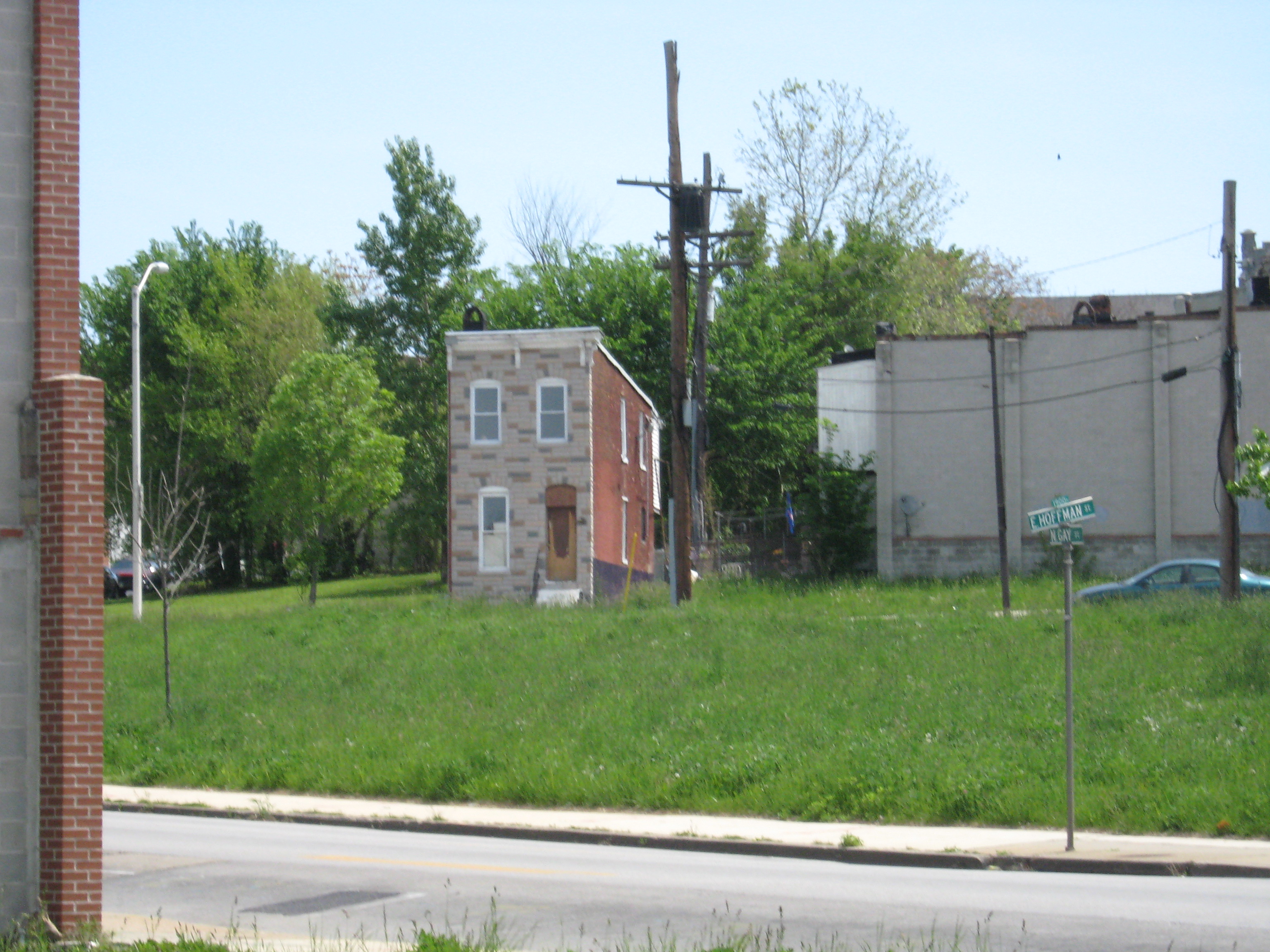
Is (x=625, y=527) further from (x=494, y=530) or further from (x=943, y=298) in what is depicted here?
(x=943, y=298)

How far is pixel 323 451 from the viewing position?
5212 cm

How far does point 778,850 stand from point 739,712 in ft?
19.2

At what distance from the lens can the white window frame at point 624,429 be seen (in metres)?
43.0

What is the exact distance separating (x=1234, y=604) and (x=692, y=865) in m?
16.5

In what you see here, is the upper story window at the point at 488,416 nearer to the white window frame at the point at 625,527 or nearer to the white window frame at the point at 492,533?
the white window frame at the point at 492,533

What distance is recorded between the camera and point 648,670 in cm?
2248

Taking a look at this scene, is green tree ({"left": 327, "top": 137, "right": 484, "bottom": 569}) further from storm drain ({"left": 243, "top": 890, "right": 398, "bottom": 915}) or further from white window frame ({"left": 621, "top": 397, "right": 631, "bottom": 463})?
storm drain ({"left": 243, "top": 890, "right": 398, "bottom": 915})

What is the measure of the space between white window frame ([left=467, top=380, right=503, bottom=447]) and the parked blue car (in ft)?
51.1

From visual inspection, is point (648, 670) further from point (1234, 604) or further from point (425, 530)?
point (425, 530)

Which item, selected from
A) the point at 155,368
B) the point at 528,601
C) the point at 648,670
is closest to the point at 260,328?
the point at 155,368

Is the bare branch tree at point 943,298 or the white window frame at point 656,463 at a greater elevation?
the bare branch tree at point 943,298

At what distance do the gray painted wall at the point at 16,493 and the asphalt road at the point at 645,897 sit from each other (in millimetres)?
1379

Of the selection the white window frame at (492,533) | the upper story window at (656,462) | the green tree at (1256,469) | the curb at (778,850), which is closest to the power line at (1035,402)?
the upper story window at (656,462)

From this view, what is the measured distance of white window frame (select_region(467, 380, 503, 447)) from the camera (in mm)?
37156
